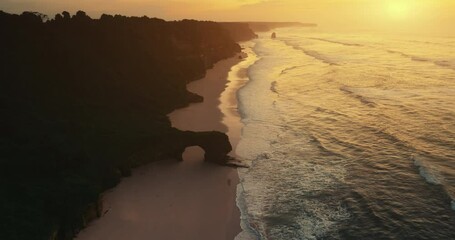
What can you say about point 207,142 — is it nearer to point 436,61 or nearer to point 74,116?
point 74,116

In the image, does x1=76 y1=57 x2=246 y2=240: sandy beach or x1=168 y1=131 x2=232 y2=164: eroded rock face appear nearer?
x1=76 y1=57 x2=246 y2=240: sandy beach

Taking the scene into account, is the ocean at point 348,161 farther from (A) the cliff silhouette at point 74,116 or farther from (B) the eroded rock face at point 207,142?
(A) the cliff silhouette at point 74,116

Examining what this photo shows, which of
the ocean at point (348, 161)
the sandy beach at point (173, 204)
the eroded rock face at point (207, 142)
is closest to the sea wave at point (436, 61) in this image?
the ocean at point (348, 161)

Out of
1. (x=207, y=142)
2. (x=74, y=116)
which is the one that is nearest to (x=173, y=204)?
(x=207, y=142)

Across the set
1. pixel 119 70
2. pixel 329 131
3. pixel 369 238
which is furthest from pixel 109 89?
pixel 369 238

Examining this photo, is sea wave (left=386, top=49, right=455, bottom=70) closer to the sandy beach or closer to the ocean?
the ocean

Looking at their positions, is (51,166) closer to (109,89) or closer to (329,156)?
(109,89)

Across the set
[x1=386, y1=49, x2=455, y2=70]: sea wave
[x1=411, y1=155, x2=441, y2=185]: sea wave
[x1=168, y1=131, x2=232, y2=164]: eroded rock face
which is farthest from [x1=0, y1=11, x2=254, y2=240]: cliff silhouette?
[x1=386, y1=49, x2=455, y2=70]: sea wave
